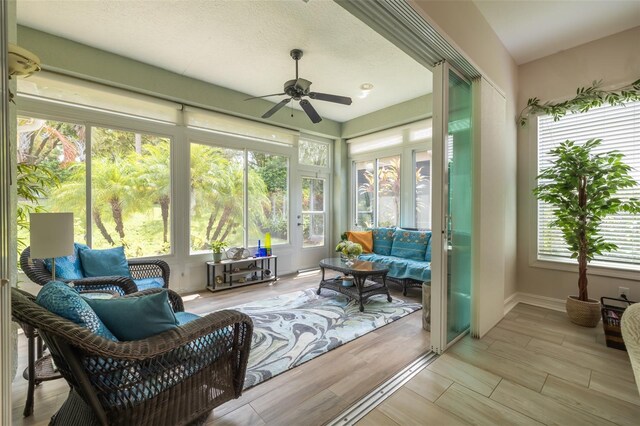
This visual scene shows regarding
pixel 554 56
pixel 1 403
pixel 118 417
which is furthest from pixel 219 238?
pixel 554 56

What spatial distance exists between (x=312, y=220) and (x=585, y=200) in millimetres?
3993

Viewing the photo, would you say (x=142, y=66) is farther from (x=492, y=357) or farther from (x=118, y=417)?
(x=492, y=357)

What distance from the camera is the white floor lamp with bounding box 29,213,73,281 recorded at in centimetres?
168

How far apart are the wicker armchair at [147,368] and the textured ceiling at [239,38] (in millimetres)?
2569

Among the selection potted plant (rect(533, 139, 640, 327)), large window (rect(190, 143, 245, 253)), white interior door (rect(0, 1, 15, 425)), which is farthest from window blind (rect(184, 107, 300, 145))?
potted plant (rect(533, 139, 640, 327))

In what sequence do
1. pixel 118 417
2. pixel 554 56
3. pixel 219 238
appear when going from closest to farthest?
pixel 118 417, pixel 554 56, pixel 219 238

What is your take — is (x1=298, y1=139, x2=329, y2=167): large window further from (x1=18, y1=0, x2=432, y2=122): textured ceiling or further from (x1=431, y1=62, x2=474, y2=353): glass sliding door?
(x1=431, y1=62, x2=474, y2=353): glass sliding door

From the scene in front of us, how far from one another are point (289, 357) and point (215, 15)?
3.08m

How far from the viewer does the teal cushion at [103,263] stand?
2.55m

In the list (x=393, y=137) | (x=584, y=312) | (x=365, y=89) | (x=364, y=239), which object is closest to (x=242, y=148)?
(x=365, y=89)

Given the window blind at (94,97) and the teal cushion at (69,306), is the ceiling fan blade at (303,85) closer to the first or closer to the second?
the window blind at (94,97)

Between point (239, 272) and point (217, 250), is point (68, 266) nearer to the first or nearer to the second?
point (217, 250)

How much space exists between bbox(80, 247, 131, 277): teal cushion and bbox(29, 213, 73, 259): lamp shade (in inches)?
36.2

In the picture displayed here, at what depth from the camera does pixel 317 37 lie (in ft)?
9.37
